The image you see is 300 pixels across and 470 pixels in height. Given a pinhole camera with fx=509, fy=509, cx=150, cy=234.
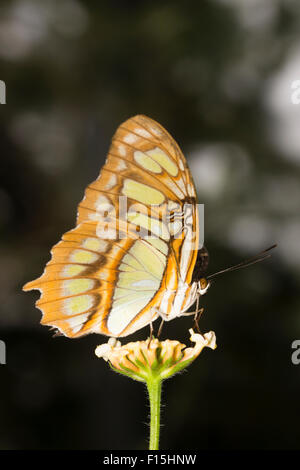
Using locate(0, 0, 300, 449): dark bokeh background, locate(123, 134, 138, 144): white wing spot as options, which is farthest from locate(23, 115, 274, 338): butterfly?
locate(0, 0, 300, 449): dark bokeh background

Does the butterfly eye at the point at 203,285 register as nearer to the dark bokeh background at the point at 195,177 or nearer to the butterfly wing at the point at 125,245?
the butterfly wing at the point at 125,245

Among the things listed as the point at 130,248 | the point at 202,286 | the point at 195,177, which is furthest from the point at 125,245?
the point at 195,177

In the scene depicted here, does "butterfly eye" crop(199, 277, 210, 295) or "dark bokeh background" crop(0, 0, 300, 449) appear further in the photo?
"dark bokeh background" crop(0, 0, 300, 449)

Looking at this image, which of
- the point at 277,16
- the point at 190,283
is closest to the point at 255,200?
the point at 277,16

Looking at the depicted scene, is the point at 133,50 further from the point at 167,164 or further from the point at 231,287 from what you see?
the point at 167,164

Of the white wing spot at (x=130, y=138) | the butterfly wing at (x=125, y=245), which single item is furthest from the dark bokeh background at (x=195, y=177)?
the white wing spot at (x=130, y=138)

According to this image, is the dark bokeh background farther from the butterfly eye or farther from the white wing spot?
the white wing spot
